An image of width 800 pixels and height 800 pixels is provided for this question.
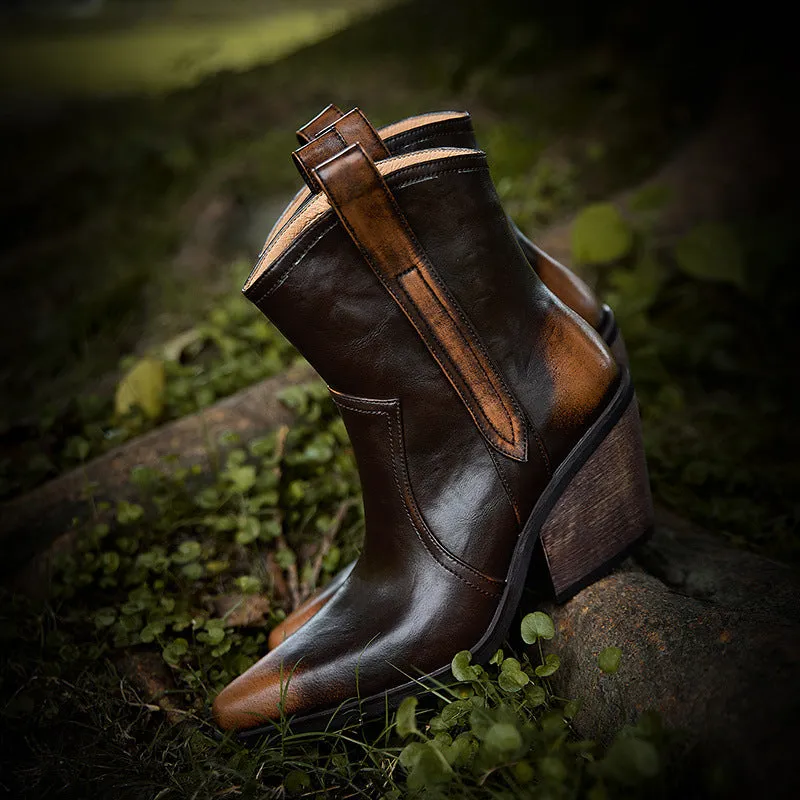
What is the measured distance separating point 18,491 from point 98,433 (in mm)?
273

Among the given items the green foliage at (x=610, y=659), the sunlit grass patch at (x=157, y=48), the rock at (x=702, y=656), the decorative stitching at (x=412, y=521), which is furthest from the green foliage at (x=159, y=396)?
the sunlit grass patch at (x=157, y=48)

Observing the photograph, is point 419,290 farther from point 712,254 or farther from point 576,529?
point 712,254

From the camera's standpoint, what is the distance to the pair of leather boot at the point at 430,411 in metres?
1.11

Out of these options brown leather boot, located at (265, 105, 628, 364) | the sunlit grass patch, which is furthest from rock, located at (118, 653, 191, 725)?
the sunlit grass patch

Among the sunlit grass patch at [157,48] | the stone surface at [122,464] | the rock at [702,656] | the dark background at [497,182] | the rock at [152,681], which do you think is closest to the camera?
the rock at [702,656]

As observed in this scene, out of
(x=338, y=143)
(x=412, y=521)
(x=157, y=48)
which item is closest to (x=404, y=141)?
(x=338, y=143)

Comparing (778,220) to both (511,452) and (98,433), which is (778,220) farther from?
(98,433)

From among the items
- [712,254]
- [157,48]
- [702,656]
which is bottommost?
[712,254]

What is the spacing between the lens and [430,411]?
1.19 metres

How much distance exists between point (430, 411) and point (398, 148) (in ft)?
1.44

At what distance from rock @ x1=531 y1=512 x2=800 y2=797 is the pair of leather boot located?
110 millimetres

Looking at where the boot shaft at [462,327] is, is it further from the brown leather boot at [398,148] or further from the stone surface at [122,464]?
the stone surface at [122,464]

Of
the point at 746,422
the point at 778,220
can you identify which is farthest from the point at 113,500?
the point at 778,220

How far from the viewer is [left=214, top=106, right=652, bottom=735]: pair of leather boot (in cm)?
111
